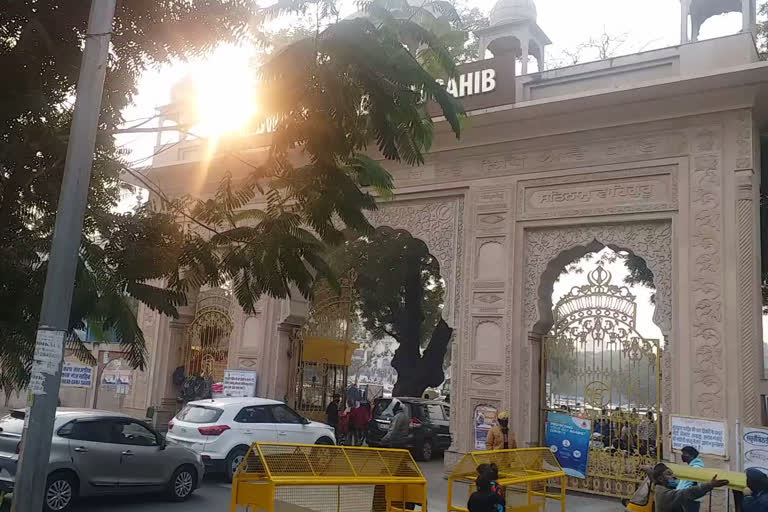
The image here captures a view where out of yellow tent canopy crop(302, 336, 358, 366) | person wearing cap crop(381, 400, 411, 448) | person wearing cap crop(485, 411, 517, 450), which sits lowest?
person wearing cap crop(381, 400, 411, 448)

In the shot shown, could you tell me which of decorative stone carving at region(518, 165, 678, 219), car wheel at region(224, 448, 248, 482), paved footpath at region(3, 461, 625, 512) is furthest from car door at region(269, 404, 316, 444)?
decorative stone carving at region(518, 165, 678, 219)

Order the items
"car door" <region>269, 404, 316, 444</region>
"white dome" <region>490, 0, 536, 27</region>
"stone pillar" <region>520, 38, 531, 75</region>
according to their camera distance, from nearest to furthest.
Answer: "car door" <region>269, 404, 316, 444</region> → "stone pillar" <region>520, 38, 531, 75</region> → "white dome" <region>490, 0, 536, 27</region>

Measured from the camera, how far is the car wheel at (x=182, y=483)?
364 inches

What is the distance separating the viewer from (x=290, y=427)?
11.8 meters

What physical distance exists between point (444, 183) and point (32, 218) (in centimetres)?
810

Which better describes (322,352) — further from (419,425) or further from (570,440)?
(570,440)

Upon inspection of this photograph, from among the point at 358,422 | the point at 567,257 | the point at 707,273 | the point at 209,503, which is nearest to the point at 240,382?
the point at 358,422

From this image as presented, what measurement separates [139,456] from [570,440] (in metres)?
6.38

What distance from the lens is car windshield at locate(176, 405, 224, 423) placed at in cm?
1095

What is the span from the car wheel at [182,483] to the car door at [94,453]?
83cm

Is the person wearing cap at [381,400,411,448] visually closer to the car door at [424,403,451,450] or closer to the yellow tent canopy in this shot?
the car door at [424,403,451,450]

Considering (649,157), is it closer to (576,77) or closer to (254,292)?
(576,77)

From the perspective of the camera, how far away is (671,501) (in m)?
5.78

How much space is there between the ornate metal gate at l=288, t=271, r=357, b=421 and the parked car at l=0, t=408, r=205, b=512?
552cm
